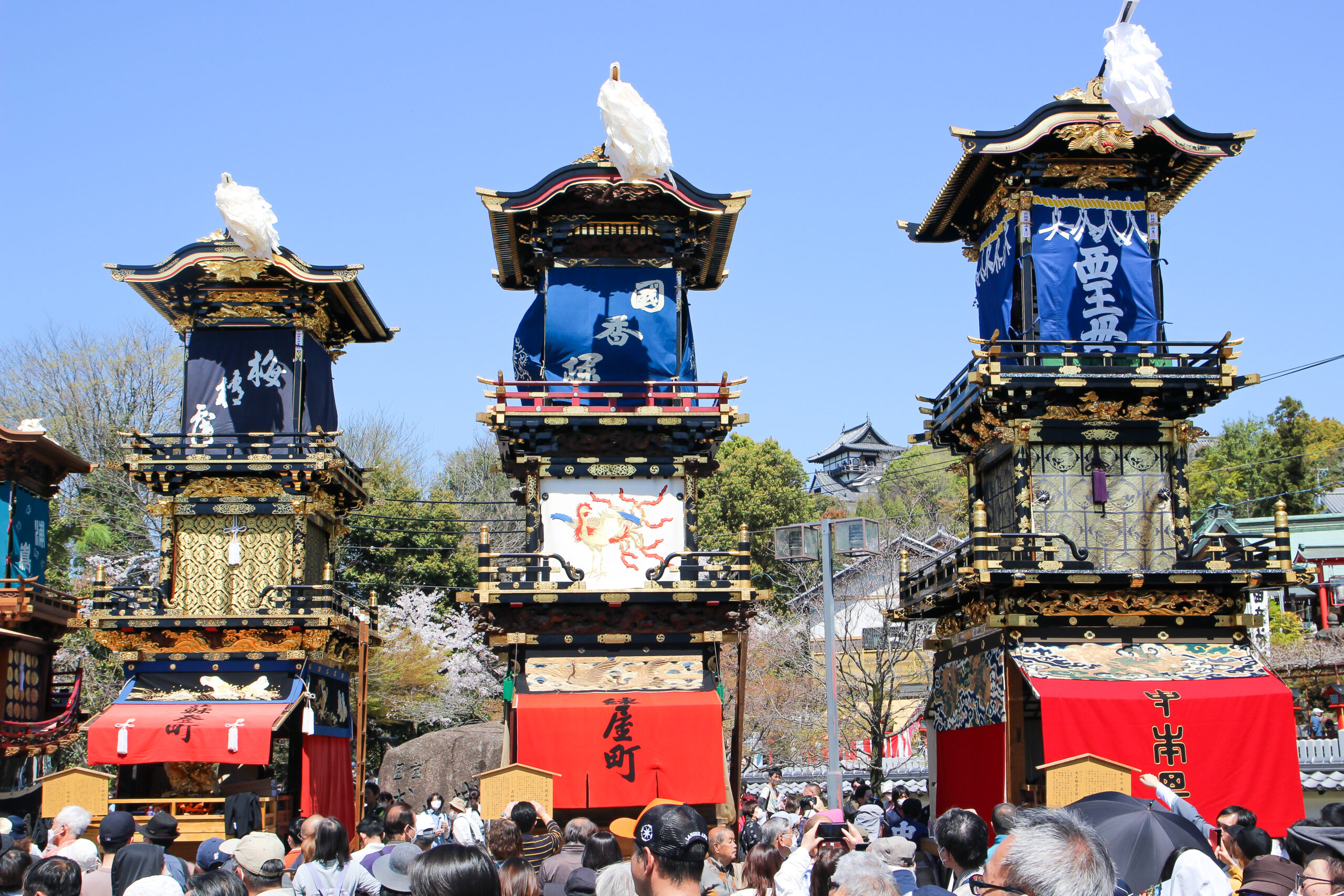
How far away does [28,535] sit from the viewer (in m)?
30.9

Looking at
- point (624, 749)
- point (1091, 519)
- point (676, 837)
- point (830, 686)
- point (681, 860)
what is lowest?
point (624, 749)

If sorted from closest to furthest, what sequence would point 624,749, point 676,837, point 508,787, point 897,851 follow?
1. point 676,837
2. point 897,851
3. point 508,787
4. point 624,749

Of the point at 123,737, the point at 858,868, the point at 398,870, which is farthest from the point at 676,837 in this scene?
the point at 123,737

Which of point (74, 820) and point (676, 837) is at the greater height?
point (676, 837)

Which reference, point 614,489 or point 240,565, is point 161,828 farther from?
point 240,565

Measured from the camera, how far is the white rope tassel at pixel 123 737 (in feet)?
82.9

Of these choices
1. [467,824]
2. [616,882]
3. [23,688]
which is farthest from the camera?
[23,688]

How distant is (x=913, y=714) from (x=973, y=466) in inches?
712

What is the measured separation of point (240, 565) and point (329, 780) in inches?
216

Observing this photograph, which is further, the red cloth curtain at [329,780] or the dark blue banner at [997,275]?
the red cloth curtain at [329,780]

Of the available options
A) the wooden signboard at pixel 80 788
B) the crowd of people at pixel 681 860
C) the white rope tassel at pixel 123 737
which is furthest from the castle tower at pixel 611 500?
the crowd of people at pixel 681 860

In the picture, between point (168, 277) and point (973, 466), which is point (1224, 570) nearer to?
point (973, 466)

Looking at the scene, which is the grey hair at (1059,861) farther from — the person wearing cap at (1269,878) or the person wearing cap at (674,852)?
the person wearing cap at (1269,878)

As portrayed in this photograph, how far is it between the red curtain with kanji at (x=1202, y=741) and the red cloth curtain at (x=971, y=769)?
1663mm
